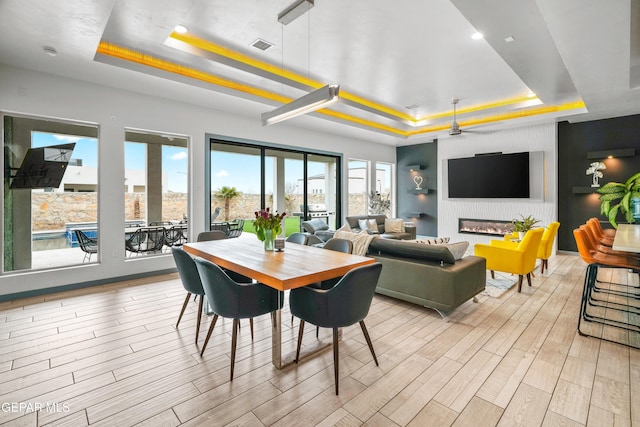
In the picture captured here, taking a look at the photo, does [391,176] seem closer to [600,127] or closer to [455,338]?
[600,127]

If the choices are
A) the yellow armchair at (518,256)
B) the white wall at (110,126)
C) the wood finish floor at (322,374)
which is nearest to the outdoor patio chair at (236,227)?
the white wall at (110,126)

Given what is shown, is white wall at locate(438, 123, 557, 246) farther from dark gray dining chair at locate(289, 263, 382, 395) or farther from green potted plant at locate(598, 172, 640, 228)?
dark gray dining chair at locate(289, 263, 382, 395)

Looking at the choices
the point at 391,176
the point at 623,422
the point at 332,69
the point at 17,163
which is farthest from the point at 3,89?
the point at 391,176

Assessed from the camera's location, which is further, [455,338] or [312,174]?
[312,174]

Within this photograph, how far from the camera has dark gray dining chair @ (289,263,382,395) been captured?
1979 millimetres

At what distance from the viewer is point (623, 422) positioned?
1734mm

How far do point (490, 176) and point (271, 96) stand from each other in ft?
18.0

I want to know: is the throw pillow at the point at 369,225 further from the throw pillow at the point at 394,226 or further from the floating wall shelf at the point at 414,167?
the floating wall shelf at the point at 414,167

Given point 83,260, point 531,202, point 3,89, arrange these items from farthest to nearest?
point 531,202
point 83,260
point 3,89

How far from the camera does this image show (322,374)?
221cm

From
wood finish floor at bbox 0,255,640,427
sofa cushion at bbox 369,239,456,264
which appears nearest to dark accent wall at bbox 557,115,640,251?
wood finish floor at bbox 0,255,640,427

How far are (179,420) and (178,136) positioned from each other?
14.7ft

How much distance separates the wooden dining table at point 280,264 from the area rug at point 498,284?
2351 mm

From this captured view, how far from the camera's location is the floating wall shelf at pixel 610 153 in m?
5.79
